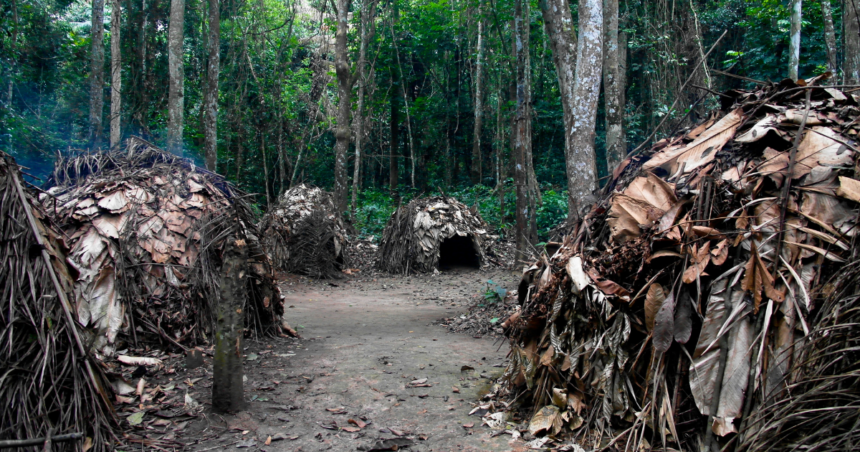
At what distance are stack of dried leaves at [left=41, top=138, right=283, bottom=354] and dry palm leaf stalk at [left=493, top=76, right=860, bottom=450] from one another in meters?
2.89

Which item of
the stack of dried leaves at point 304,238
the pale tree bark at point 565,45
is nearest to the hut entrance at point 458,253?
the stack of dried leaves at point 304,238

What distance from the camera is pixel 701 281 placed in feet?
9.53

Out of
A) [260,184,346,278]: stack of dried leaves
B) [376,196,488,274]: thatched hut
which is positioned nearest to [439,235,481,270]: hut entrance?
[376,196,488,274]: thatched hut

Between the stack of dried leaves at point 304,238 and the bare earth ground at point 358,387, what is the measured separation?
3.56 metres

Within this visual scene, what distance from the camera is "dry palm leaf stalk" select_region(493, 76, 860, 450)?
2551 mm

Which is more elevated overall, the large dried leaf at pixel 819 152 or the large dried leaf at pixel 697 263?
the large dried leaf at pixel 819 152

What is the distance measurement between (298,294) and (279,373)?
529 centimetres

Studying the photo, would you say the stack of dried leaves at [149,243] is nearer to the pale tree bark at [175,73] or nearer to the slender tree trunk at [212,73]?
the pale tree bark at [175,73]

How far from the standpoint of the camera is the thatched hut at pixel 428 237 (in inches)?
484

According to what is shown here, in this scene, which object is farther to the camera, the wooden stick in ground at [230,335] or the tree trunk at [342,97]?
the tree trunk at [342,97]

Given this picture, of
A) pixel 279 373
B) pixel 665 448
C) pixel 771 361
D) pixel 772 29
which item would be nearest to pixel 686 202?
pixel 771 361

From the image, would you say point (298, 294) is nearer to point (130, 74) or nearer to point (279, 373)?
point (279, 373)

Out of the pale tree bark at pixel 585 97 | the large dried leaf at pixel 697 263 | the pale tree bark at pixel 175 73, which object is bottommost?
the large dried leaf at pixel 697 263

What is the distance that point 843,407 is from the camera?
199 centimetres
